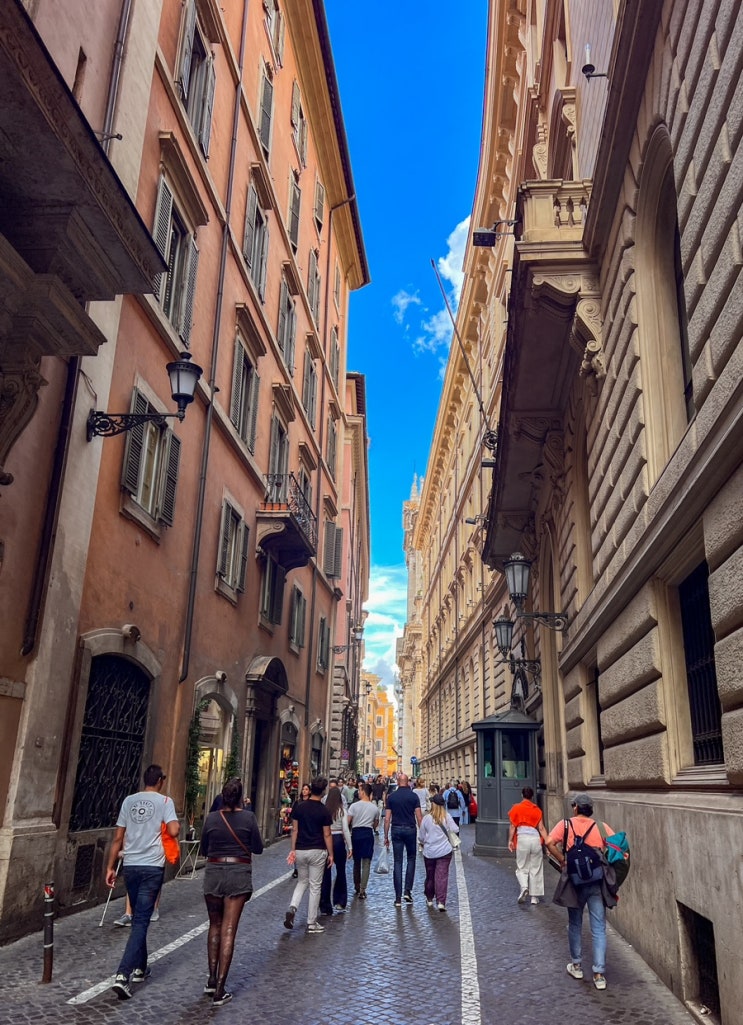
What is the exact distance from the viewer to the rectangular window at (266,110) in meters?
20.9

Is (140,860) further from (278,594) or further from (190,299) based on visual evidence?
(278,594)

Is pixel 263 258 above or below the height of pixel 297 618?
above

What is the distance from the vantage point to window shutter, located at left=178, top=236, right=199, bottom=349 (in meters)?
14.9

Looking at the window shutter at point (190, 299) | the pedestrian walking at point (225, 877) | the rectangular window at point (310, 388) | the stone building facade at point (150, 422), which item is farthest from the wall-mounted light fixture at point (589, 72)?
the rectangular window at point (310, 388)

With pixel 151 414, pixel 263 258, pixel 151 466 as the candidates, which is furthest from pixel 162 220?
pixel 263 258

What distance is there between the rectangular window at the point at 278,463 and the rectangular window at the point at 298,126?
9.03 meters

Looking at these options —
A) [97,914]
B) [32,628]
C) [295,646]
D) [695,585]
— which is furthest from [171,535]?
[295,646]

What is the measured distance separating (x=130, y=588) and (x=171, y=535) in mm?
2010

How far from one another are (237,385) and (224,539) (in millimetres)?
3457

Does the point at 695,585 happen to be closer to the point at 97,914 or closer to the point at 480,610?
the point at 97,914

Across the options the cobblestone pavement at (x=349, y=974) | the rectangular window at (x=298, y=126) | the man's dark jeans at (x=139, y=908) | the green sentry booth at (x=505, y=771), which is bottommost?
the cobblestone pavement at (x=349, y=974)

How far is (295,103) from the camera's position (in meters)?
25.5

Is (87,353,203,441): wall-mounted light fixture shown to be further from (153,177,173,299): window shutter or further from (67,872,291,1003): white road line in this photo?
(67,872,291,1003): white road line

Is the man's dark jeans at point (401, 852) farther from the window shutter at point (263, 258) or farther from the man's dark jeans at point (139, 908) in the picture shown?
the window shutter at point (263, 258)
